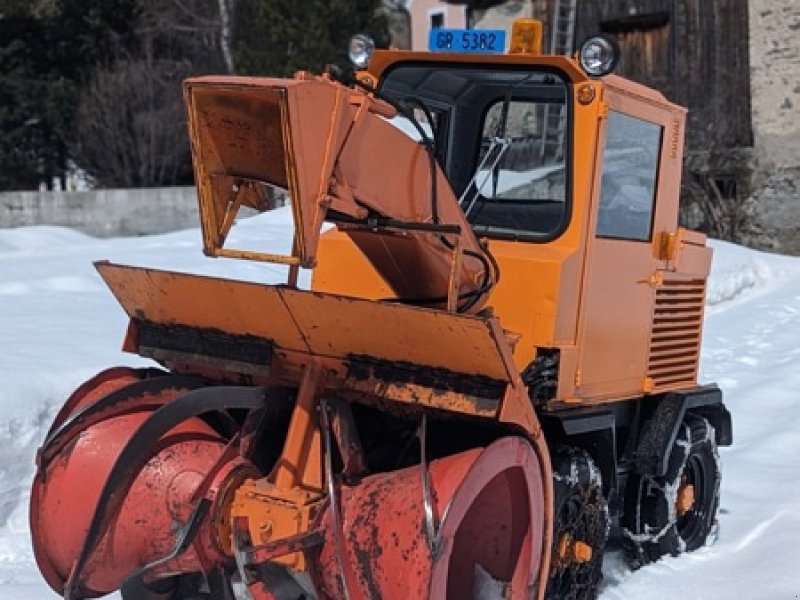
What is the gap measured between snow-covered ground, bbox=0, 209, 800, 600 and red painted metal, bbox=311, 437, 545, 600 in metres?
1.14

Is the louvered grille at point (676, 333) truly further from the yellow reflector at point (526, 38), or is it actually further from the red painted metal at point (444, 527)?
the red painted metal at point (444, 527)

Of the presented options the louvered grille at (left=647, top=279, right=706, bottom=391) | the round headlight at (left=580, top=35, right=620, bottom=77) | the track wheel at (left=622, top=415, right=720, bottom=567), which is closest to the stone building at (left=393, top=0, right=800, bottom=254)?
the louvered grille at (left=647, top=279, right=706, bottom=391)

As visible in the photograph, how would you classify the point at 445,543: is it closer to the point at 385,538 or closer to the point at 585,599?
the point at 385,538

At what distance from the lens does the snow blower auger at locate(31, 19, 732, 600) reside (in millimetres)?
3354

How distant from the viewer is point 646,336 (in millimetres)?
4805

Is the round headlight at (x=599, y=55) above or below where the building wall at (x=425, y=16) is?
below

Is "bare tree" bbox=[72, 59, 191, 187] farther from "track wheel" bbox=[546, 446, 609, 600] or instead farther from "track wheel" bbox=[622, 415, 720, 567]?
"track wheel" bbox=[546, 446, 609, 600]

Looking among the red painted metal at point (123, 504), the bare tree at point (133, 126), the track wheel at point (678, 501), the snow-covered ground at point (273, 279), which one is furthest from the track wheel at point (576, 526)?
the bare tree at point (133, 126)

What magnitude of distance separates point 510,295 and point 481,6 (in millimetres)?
20114

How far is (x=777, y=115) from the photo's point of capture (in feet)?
62.2

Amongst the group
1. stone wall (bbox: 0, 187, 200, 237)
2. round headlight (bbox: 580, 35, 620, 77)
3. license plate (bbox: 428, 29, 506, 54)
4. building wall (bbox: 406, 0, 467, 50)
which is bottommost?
stone wall (bbox: 0, 187, 200, 237)

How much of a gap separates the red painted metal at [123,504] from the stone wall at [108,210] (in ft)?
55.7

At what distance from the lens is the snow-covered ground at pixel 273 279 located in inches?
192

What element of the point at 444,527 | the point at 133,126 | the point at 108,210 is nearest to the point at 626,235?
the point at 444,527
